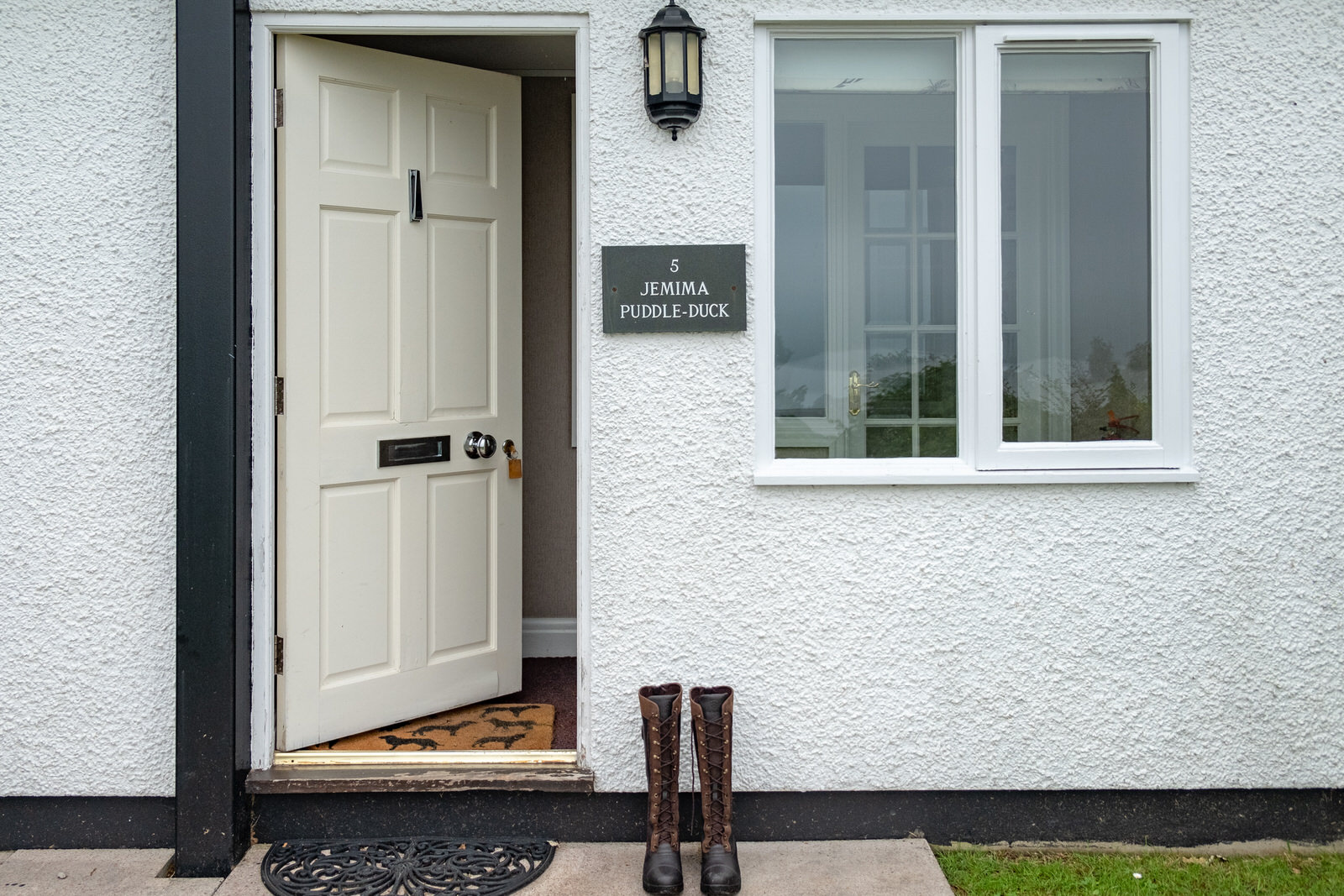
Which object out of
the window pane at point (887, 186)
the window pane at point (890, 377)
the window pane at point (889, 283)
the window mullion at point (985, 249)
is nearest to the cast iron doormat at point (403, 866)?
the window pane at point (890, 377)

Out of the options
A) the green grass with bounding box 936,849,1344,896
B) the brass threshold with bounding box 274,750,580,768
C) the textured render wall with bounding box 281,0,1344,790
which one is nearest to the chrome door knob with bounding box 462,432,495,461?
the textured render wall with bounding box 281,0,1344,790

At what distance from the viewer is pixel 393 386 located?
10.7 feet

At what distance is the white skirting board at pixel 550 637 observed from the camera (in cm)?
437

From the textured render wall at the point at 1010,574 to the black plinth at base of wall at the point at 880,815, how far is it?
0.07 m

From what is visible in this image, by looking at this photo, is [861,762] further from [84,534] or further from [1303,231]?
[84,534]

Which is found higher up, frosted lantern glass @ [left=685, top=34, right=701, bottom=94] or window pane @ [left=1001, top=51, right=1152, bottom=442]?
frosted lantern glass @ [left=685, top=34, right=701, bottom=94]

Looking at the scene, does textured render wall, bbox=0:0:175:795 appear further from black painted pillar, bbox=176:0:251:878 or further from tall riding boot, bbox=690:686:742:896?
tall riding boot, bbox=690:686:742:896

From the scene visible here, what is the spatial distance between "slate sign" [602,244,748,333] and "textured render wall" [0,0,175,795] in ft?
4.51

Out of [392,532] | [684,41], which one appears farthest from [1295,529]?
[392,532]

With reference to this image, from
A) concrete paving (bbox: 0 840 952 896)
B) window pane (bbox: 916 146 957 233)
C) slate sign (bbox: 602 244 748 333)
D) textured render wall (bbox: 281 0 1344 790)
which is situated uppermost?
window pane (bbox: 916 146 957 233)

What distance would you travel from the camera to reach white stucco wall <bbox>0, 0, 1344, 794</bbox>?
2.73 m

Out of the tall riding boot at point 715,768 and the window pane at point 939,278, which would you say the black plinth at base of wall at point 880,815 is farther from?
the window pane at point 939,278

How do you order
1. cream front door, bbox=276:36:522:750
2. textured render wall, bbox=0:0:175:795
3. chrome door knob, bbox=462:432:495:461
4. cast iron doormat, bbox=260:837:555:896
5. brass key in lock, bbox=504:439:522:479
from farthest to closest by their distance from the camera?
brass key in lock, bbox=504:439:522:479 < chrome door knob, bbox=462:432:495:461 < cream front door, bbox=276:36:522:750 < textured render wall, bbox=0:0:175:795 < cast iron doormat, bbox=260:837:555:896

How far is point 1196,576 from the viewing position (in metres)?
2.78
